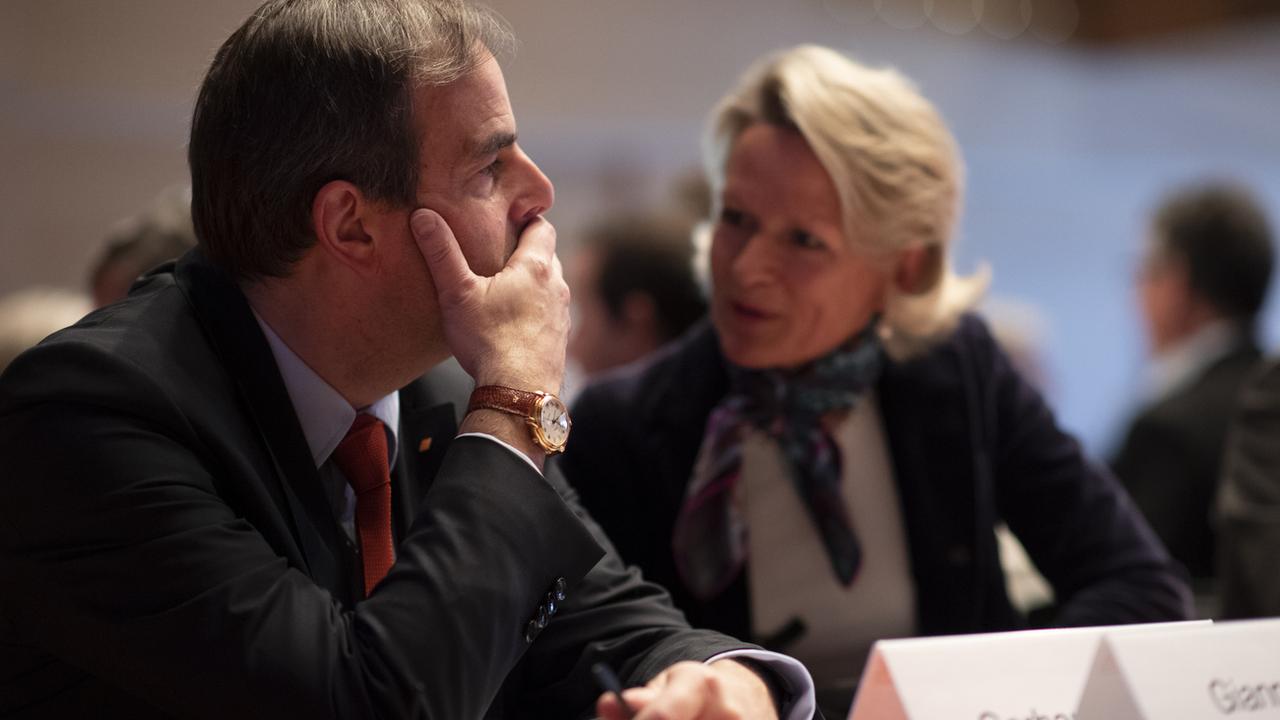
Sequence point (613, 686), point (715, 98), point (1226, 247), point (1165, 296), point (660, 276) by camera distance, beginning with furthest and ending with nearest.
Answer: point (715, 98)
point (1165, 296)
point (1226, 247)
point (660, 276)
point (613, 686)

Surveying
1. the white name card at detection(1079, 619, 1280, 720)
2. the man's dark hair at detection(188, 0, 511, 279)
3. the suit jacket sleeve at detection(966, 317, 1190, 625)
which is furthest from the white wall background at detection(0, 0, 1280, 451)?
the suit jacket sleeve at detection(966, 317, 1190, 625)

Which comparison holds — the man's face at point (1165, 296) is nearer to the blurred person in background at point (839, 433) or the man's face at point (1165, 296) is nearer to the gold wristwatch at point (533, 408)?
the blurred person in background at point (839, 433)

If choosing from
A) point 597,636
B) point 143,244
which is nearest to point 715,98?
point 143,244

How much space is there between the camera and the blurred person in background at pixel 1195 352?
346cm

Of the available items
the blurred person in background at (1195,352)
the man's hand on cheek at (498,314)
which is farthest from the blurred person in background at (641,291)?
the man's hand on cheek at (498,314)

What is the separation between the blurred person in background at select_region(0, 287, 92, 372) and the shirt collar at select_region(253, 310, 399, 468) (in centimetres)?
155

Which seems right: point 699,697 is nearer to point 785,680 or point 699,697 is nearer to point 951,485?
point 785,680

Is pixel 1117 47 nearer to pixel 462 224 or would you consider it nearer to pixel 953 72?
pixel 953 72

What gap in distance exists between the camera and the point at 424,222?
141cm

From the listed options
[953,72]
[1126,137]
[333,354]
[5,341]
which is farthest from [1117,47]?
[333,354]

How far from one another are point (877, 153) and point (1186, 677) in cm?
113

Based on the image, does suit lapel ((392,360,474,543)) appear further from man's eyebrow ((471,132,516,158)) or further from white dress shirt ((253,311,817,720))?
man's eyebrow ((471,132,516,158))

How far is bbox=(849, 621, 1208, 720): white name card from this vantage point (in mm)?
1129

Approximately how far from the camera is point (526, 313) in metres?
1.42
